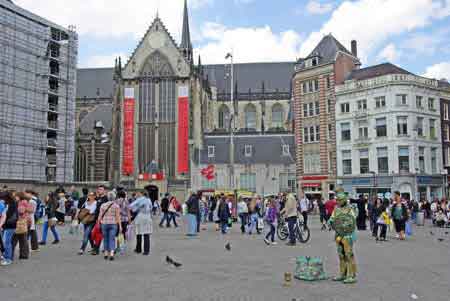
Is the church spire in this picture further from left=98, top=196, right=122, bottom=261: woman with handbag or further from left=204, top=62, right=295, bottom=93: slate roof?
left=98, top=196, right=122, bottom=261: woman with handbag

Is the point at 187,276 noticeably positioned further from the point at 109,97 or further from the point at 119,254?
the point at 109,97

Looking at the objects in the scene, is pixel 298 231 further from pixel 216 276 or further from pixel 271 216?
pixel 216 276

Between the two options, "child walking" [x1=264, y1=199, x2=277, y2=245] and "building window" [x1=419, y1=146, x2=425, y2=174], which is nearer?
"child walking" [x1=264, y1=199, x2=277, y2=245]

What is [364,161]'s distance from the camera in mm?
40250

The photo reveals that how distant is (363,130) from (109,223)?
33.2 m

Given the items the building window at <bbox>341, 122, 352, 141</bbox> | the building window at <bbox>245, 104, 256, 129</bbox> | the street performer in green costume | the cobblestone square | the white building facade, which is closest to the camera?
the cobblestone square

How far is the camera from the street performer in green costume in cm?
825

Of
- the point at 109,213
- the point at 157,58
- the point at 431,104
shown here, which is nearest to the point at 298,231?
the point at 109,213

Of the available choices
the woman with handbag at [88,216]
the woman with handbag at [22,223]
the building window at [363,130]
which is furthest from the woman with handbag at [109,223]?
the building window at [363,130]

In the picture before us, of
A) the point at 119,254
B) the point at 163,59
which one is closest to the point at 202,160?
the point at 163,59

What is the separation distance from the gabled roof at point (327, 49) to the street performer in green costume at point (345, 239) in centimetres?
3703

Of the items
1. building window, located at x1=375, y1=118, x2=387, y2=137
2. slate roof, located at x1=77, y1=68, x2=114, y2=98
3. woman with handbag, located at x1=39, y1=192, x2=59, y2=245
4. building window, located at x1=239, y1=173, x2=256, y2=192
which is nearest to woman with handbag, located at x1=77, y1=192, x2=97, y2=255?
woman with handbag, located at x1=39, y1=192, x2=59, y2=245

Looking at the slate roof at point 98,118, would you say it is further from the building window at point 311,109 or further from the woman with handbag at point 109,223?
the woman with handbag at point 109,223

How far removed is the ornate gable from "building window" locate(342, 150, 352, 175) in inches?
907
